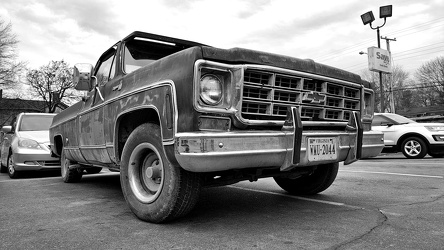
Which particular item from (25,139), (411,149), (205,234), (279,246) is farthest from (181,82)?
(411,149)

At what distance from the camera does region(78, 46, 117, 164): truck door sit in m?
4.13

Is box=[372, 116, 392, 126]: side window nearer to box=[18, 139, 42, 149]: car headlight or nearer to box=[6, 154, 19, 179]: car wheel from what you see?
box=[18, 139, 42, 149]: car headlight

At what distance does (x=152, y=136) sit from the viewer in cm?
296

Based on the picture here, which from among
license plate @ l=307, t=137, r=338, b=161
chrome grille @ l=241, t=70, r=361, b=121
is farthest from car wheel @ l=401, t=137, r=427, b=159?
license plate @ l=307, t=137, r=338, b=161

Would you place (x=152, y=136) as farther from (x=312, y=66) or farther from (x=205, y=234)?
(x=312, y=66)

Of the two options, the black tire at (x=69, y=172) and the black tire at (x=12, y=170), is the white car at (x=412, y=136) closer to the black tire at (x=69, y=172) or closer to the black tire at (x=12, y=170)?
the black tire at (x=69, y=172)

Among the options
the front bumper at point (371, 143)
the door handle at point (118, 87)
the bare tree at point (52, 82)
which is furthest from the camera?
the bare tree at point (52, 82)

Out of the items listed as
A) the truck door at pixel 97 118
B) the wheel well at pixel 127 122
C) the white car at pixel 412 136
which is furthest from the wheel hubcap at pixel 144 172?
the white car at pixel 412 136

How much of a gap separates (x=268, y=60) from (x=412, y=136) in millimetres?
8967

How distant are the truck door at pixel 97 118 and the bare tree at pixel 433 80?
51.1 metres

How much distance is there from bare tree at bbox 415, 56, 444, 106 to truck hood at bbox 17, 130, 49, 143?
5001 cm

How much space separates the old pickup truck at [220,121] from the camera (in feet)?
8.46

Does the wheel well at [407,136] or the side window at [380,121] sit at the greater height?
the side window at [380,121]

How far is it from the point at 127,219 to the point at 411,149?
9.46m
